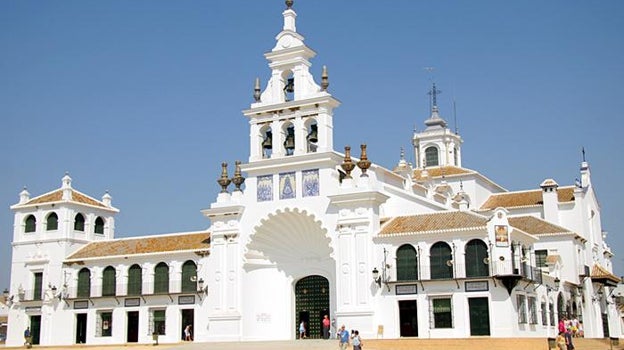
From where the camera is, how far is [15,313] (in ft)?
178

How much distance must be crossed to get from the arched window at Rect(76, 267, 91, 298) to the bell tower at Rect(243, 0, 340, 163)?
48.6ft

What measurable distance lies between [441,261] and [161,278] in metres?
18.3

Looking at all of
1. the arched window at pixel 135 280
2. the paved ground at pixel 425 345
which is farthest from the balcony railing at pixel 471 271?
the arched window at pixel 135 280

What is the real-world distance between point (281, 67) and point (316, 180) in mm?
6757

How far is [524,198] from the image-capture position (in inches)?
2280

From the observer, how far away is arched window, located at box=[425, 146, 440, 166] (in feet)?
233

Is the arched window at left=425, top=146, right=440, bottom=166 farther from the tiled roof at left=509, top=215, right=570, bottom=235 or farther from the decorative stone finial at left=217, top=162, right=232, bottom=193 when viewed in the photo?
the decorative stone finial at left=217, top=162, right=232, bottom=193

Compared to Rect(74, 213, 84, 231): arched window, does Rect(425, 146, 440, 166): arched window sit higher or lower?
higher

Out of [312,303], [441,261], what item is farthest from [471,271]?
[312,303]

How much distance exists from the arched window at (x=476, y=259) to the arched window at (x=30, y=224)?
30055 mm

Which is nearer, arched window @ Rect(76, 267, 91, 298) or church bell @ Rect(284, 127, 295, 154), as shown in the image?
church bell @ Rect(284, 127, 295, 154)

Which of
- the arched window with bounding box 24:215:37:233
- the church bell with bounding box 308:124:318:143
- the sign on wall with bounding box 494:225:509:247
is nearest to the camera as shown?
the sign on wall with bounding box 494:225:509:247

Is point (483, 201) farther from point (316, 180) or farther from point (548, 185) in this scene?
point (316, 180)

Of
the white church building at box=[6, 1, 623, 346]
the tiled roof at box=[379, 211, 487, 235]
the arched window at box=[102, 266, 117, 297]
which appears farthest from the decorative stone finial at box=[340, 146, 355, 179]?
the arched window at box=[102, 266, 117, 297]
